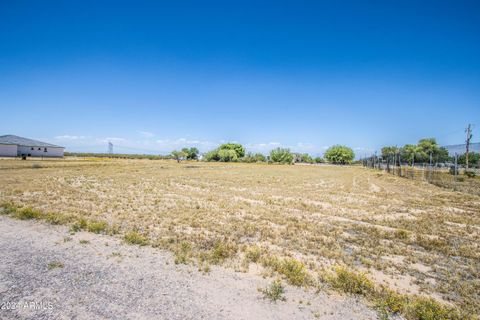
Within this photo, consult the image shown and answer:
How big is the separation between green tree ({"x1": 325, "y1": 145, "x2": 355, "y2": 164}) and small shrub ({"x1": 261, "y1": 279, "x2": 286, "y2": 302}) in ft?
469

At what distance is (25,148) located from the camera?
68500 millimetres

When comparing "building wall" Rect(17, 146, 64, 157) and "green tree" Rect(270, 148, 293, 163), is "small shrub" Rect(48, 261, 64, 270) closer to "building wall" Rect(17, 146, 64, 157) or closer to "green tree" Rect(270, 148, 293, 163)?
"building wall" Rect(17, 146, 64, 157)

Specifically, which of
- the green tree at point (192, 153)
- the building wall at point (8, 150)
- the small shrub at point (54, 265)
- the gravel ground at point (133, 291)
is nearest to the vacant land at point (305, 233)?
the gravel ground at point (133, 291)

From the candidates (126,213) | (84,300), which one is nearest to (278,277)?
(84,300)

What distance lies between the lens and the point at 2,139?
67.4 meters

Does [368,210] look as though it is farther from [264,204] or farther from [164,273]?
[164,273]

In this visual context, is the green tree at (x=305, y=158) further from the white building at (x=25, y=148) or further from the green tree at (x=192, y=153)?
the white building at (x=25, y=148)

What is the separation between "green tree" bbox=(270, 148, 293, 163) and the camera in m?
132

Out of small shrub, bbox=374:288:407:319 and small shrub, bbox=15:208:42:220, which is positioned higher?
small shrub, bbox=15:208:42:220

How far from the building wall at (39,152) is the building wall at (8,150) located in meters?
1.82

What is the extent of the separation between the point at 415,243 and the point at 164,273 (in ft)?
26.6

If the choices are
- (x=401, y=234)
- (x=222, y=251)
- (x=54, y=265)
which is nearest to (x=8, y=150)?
(x=54, y=265)

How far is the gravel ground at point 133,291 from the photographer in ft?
13.7

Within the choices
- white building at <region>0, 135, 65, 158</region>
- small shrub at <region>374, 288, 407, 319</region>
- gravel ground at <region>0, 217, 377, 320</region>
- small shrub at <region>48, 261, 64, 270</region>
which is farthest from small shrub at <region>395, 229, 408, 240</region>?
white building at <region>0, 135, 65, 158</region>
